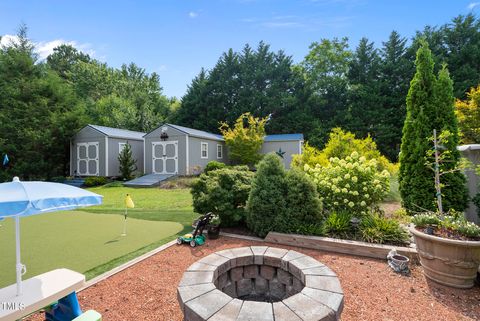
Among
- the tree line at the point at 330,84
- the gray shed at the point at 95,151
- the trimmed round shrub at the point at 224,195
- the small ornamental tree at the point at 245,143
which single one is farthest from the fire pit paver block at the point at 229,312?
the tree line at the point at 330,84

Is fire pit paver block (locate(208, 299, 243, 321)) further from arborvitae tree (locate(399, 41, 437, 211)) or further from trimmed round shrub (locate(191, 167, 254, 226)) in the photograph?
arborvitae tree (locate(399, 41, 437, 211))

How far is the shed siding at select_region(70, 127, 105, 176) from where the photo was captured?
1611cm

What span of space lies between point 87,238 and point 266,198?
3.77 meters

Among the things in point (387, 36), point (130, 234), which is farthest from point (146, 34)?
point (387, 36)

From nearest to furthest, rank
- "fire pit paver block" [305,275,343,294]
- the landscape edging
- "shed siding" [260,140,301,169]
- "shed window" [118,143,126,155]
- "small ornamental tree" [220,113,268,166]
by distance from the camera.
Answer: "fire pit paver block" [305,275,343,294], the landscape edging, "shed window" [118,143,126,155], "small ornamental tree" [220,113,268,166], "shed siding" [260,140,301,169]

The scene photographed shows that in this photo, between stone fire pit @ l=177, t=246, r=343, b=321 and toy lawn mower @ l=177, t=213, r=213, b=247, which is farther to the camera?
toy lawn mower @ l=177, t=213, r=213, b=247

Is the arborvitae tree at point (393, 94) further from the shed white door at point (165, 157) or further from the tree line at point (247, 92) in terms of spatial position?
the shed white door at point (165, 157)

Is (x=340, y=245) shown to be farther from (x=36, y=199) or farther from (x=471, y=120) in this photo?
(x=471, y=120)

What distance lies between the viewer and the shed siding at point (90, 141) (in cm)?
1611

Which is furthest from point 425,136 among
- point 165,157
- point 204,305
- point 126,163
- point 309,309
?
point 126,163

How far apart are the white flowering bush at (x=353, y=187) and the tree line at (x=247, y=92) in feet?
51.3

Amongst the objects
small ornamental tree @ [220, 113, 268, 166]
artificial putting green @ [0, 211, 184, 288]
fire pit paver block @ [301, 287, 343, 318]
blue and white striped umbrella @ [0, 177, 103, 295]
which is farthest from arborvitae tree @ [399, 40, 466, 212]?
small ornamental tree @ [220, 113, 268, 166]

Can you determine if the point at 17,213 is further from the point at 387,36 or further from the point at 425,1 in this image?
the point at 387,36

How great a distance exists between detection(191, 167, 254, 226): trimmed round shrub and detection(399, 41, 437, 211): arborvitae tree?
12.0ft
